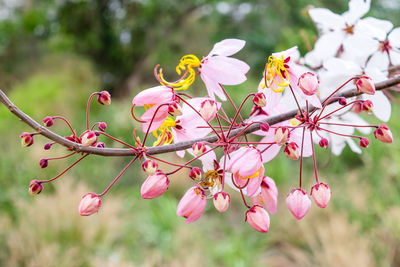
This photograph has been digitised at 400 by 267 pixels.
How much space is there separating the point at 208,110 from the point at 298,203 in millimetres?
103

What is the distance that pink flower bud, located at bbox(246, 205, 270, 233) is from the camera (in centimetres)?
29

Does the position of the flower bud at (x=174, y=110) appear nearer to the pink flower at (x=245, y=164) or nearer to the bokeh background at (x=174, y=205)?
the pink flower at (x=245, y=164)

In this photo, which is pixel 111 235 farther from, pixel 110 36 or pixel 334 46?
pixel 110 36

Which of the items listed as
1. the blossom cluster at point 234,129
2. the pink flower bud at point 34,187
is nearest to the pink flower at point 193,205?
the blossom cluster at point 234,129

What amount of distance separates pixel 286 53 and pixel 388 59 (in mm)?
183

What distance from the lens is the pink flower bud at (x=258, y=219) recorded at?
0.29m

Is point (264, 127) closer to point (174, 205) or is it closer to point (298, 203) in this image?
point (298, 203)

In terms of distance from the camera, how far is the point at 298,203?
11.7 inches

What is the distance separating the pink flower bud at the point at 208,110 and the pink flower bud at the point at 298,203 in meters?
0.09

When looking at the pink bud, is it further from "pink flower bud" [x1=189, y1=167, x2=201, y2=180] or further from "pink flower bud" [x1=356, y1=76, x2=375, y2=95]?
"pink flower bud" [x1=356, y1=76, x2=375, y2=95]

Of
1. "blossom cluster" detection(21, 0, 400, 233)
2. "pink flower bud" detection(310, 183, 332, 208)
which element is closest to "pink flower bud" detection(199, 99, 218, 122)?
"blossom cluster" detection(21, 0, 400, 233)

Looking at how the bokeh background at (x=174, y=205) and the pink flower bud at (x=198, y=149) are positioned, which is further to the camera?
the bokeh background at (x=174, y=205)

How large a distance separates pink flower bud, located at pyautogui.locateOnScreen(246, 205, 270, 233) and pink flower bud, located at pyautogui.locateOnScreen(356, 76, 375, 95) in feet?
0.39

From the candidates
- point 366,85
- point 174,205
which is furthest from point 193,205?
point 174,205
